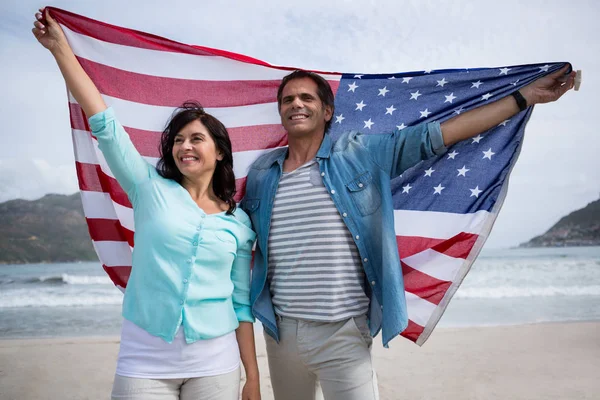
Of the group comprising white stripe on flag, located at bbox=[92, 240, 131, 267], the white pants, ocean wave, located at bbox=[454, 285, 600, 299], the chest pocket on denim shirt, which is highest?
the chest pocket on denim shirt

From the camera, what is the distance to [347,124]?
3143 millimetres

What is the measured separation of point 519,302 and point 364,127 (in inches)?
407

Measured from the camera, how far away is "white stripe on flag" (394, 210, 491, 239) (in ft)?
9.44

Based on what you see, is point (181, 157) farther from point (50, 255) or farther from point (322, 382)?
point (50, 255)

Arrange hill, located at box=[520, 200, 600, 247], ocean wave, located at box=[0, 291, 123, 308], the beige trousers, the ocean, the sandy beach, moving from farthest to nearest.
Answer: hill, located at box=[520, 200, 600, 247], ocean wave, located at box=[0, 291, 123, 308], the ocean, the sandy beach, the beige trousers

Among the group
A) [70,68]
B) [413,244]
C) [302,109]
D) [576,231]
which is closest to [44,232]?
[70,68]

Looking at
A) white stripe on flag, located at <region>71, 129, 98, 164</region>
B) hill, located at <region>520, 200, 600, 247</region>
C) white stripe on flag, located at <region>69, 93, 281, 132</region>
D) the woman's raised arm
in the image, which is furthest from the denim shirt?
hill, located at <region>520, 200, 600, 247</region>

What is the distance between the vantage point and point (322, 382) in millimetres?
2270

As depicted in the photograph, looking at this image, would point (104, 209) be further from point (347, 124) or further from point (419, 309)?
point (419, 309)

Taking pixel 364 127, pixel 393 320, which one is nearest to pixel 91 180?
pixel 364 127

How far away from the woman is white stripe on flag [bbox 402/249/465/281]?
1224mm

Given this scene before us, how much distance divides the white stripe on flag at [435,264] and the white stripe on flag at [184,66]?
1.32 m

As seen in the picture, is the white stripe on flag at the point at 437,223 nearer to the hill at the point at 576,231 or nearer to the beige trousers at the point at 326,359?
the beige trousers at the point at 326,359

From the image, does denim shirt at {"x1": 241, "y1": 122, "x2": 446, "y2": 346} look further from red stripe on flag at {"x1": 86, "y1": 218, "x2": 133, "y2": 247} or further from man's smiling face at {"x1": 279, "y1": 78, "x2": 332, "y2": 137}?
red stripe on flag at {"x1": 86, "y1": 218, "x2": 133, "y2": 247}
